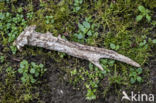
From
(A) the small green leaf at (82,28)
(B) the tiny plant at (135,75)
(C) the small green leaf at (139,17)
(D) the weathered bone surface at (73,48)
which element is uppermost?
(C) the small green leaf at (139,17)

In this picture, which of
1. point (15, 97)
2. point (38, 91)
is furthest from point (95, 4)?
point (15, 97)

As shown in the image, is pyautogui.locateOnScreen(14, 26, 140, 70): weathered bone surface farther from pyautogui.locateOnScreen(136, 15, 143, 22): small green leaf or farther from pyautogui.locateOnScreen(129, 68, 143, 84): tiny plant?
pyautogui.locateOnScreen(136, 15, 143, 22): small green leaf

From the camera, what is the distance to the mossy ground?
329cm

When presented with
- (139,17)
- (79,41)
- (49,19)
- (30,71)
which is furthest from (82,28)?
(30,71)

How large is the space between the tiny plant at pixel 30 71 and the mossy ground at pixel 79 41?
0.09 m

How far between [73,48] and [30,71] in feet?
2.69

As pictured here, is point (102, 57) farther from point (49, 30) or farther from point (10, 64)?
point (10, 64)

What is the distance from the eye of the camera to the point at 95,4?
12.2ft

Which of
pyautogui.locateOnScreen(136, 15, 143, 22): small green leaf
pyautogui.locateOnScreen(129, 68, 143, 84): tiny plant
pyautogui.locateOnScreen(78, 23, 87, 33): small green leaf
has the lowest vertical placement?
pyautogui.locateOnScreen(129, 68, 143, 84): tiny plant

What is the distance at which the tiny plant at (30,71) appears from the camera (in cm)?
334

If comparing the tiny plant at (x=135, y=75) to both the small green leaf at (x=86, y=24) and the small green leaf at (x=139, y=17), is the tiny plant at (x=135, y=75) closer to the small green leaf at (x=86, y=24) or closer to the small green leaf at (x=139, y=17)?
the small green leaf at (x=139, y=17)

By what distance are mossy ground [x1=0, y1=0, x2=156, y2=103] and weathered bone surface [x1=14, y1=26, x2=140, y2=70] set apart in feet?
0.50

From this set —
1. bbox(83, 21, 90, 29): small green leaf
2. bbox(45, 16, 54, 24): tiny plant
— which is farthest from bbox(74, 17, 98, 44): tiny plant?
bbox(45, 16, 54, 24): tiny plant

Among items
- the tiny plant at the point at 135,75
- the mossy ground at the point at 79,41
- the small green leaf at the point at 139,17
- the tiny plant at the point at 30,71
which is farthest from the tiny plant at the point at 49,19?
the tiny plant at the point at 135,75
